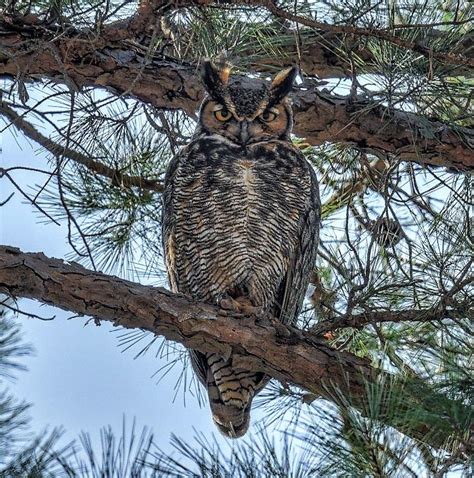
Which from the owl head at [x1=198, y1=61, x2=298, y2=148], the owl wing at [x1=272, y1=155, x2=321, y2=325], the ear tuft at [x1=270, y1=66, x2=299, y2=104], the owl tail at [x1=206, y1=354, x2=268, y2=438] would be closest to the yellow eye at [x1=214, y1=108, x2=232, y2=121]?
the owl head at [x1=198, y1=61, x2=298, y2=148]

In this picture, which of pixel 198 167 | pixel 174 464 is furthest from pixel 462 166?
pixel 174 464

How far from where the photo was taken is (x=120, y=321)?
213cm

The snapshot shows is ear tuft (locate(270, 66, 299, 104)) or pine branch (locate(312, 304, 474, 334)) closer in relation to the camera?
pine branch (locate(312, 304, 474, 334))

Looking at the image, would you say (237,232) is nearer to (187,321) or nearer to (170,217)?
(170,217)

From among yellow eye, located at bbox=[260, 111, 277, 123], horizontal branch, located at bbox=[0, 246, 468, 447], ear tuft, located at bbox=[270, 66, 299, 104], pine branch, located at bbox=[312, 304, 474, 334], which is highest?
ear tuft, located at bbox=[270, 66, 299, 104]

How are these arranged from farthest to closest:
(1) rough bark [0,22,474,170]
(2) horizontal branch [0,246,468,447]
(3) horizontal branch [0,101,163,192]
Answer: (3) horizontal branch [0,101,163,192]
(1) rough bark [0,22,474,170]
(2) horizontal branch [0,246,468,447]

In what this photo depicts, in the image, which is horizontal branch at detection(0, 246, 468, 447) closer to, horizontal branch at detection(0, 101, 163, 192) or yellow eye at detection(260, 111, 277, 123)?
horizontal branch at detection(0, 101, 163, 192)

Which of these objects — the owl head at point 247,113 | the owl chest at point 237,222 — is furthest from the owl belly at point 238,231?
the owl head at point 247,113

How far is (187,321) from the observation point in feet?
7.20

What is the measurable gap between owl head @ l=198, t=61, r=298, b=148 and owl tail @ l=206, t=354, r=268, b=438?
2.09ft

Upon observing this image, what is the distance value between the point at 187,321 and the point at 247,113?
2.64 ft

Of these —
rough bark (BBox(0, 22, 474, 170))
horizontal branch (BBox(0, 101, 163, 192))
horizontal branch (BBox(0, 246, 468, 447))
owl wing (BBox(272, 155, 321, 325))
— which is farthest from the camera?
owl wing (BBox(272, 155, 321, 325))

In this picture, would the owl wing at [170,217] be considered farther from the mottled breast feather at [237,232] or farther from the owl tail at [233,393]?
the owl tail at [233,393]

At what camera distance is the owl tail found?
261 cm
